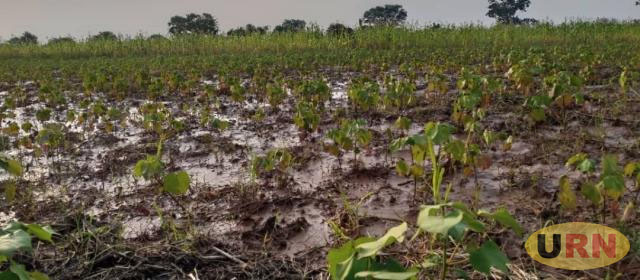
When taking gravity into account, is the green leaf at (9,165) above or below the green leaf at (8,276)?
above

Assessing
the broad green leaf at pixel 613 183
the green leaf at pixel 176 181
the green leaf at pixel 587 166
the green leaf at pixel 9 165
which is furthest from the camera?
the green leaf at pixel 176 181

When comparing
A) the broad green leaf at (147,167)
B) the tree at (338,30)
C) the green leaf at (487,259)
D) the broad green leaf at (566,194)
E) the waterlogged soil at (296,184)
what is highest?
the tree at (338,30)

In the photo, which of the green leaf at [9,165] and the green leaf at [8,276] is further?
the green leaf at [9,165]

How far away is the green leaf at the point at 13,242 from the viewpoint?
1.16 metres

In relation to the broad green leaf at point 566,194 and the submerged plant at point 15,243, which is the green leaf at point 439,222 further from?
the broad green leaf at point 566,194

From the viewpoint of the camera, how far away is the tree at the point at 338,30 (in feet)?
59.8

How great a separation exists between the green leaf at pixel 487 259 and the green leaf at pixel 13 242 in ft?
3.78

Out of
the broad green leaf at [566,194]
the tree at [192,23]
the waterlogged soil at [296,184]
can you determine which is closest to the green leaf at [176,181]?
the waterlogged soil at [296,184]

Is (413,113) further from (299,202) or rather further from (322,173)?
(299,202)

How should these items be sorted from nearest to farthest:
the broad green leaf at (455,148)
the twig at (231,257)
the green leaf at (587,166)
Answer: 1. the green leaf at (587,166)
2. the twig at (231,257)
3. the broad green leaf at (455,148)

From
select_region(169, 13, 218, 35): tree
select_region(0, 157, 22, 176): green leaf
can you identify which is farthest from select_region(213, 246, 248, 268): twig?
select_region(169, 13, 218, 35): tree

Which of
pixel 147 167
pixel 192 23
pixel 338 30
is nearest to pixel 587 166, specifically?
pixel 147 167

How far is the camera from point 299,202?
3268 mm

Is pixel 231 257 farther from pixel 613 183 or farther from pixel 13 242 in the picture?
pixel 613 183
